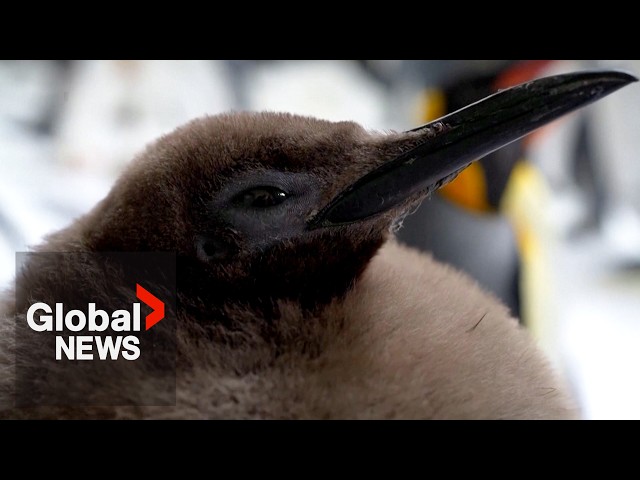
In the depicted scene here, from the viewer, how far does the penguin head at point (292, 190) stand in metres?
0.44

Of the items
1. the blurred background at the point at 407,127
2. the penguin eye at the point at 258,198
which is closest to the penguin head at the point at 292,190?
the penguin eye at the point at 258,198

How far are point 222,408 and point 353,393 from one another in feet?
0.25

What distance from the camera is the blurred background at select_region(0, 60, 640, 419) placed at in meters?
1.11

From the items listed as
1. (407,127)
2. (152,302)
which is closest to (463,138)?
(152,302)

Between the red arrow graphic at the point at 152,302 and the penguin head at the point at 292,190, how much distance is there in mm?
20

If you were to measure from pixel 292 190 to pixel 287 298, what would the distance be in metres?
0.07

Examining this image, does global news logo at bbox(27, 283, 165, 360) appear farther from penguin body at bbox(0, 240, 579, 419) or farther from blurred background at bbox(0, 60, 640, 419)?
blurred background at bbox(0, 60, 640, 419)

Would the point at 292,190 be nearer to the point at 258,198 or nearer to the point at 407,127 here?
the point at 258,198

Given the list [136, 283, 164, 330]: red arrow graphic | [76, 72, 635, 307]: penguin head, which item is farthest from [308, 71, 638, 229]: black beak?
[136, 283, 164, 330]: red arrow graphic

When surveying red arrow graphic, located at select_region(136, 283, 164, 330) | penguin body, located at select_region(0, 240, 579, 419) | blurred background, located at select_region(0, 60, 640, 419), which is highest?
→ blurred background, located at select_region(0, 60, 640, 419)

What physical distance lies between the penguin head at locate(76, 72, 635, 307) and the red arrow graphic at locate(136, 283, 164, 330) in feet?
0.07

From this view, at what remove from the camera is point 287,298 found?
1.46 ft

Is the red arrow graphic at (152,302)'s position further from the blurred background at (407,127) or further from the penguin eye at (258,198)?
the blurred background at (407,127)
